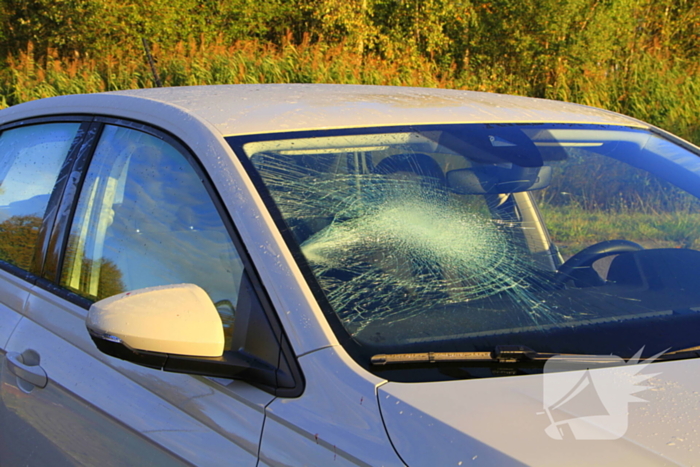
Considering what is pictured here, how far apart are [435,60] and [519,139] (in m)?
14.4

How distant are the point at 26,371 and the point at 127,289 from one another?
352 millimetres

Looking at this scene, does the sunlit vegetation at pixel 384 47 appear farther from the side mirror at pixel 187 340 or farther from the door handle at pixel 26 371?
the side mirror at pixel 187 340

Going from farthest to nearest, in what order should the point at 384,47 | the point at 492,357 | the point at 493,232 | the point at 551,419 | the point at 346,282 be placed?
the point at 384,47, the point at 493,232, the point at 346,282, the point at 492,357, the point at 551,419

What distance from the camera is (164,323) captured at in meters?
1.35

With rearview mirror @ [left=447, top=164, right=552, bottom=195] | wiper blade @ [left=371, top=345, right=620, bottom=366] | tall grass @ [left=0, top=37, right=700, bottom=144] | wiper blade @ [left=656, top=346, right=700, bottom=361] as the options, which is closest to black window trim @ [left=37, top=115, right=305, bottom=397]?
wiper blade @ [left=371, top=345, right=620, bottom=366]

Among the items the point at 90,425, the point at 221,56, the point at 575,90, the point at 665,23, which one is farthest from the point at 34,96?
the point at 665,23

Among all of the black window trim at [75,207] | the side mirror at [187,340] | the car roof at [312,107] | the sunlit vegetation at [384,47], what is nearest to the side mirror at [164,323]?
the side mirror at [187,340]

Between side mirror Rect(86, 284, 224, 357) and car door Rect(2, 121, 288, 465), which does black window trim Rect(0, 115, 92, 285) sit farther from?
side mirror Rect(86, 284, 224, 357)

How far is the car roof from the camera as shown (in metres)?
1.82

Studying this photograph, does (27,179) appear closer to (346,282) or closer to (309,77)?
(346,282)

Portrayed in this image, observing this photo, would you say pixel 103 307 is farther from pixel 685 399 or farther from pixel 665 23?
pixel 665 23

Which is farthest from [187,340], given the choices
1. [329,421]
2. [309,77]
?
[309,77]

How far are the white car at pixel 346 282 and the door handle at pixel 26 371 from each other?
1 centimetres

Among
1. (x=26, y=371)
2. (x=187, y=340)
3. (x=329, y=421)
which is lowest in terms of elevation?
(x=26, y=371)
